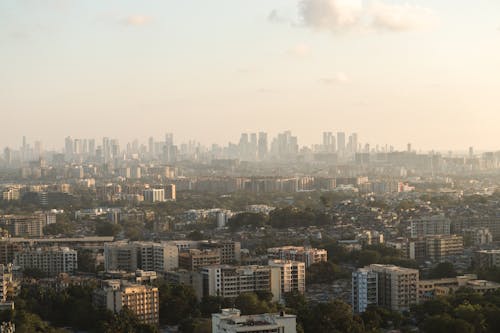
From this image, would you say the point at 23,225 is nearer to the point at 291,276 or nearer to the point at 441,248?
the point at 441,248

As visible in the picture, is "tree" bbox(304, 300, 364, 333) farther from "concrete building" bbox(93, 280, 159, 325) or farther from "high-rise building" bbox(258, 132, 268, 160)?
"high-rise building" bbox(258, 132, 268, 160)

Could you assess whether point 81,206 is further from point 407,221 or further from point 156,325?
point 156,325

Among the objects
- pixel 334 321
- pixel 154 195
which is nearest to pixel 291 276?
pixel 334 321

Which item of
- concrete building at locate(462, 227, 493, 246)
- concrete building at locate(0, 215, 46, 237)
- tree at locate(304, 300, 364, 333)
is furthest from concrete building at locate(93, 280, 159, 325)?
concrete building at locate(0, 215, 46, 237)

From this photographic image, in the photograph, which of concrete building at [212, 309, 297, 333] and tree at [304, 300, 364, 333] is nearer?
concrete building at [212, 309, 297, 333]

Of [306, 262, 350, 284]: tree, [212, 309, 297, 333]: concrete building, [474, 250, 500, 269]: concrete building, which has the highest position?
[212, 309, 297, 333]: concrete building

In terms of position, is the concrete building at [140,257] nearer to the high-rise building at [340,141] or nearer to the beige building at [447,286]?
the beige building at [447,286]

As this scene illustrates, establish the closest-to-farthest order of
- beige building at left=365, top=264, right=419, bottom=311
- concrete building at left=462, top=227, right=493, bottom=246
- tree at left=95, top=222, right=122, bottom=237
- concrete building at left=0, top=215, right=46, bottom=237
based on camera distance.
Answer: beige building at left=365, top=264, right=419, bottom=311
concrete building at left=462, top=227, right=493, bottom=246
tree at left=95, top=222, right=122, bottom=237
concrete building at left=0, top=215, right=46, bottom=237

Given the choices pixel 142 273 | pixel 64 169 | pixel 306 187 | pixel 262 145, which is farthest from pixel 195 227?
pixel 262 145
